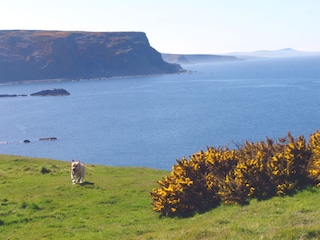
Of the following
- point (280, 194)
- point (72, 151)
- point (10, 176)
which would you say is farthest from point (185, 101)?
point (280, 194)

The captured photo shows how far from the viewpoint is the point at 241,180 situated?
57.0ft

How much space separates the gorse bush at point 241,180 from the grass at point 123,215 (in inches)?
24.9

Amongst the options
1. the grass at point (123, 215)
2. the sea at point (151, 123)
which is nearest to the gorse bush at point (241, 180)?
the grass at point (123, 215)

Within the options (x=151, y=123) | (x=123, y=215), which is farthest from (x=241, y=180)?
(x=151, y=123)

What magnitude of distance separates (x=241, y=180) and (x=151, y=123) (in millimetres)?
101655

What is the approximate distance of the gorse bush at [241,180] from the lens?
1705 cm

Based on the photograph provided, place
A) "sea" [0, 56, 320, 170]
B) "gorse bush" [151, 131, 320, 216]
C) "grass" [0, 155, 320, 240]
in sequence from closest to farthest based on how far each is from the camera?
"grass" [0, 155, 320, 240] < "gorse bush" [151, 131, 320, 216] < "sea" [0, 56, 320, 170]

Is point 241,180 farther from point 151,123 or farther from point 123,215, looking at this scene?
point 151,123

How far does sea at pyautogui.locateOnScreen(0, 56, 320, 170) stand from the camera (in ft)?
285

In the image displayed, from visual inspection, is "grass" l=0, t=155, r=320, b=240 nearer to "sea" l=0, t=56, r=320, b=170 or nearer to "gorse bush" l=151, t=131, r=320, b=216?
"gorse bush" l=151, t=131, r=320, b=216

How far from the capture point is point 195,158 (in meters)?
19.8

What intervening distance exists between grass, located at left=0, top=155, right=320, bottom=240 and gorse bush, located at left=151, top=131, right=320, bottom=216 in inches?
24.9

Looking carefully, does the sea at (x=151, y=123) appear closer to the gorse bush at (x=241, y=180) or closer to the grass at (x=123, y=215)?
the grass at (x=123, y=215)

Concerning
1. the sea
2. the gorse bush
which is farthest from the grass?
the sea
